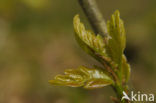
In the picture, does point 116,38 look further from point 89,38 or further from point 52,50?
point 52,50

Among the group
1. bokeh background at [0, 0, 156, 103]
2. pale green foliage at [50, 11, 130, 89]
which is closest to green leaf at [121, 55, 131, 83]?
pale green foliage at [50, 11, 130, 89]

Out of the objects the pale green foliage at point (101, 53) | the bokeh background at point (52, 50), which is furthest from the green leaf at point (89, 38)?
the bokeh background at point (52, 50)

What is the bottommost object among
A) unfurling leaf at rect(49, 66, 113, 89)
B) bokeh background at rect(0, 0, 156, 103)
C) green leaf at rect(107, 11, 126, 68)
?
unfurling leaf at rect(49, 66, 113, 89)

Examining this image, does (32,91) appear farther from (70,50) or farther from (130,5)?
(130,5)

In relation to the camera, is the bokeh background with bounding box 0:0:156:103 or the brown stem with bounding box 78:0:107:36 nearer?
the brown stem with bounding box 78:0:107:36

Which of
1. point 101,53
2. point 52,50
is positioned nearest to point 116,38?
point 101,53

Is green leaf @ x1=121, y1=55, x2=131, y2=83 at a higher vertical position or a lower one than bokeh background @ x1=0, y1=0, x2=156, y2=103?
lower

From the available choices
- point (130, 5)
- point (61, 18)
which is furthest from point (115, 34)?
point (130, 5)

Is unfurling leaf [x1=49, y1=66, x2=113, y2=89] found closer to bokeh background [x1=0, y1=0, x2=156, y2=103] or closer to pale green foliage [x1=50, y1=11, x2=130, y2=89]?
pale green foliage [x1=50, y1=11, x2=130, y2=89]
